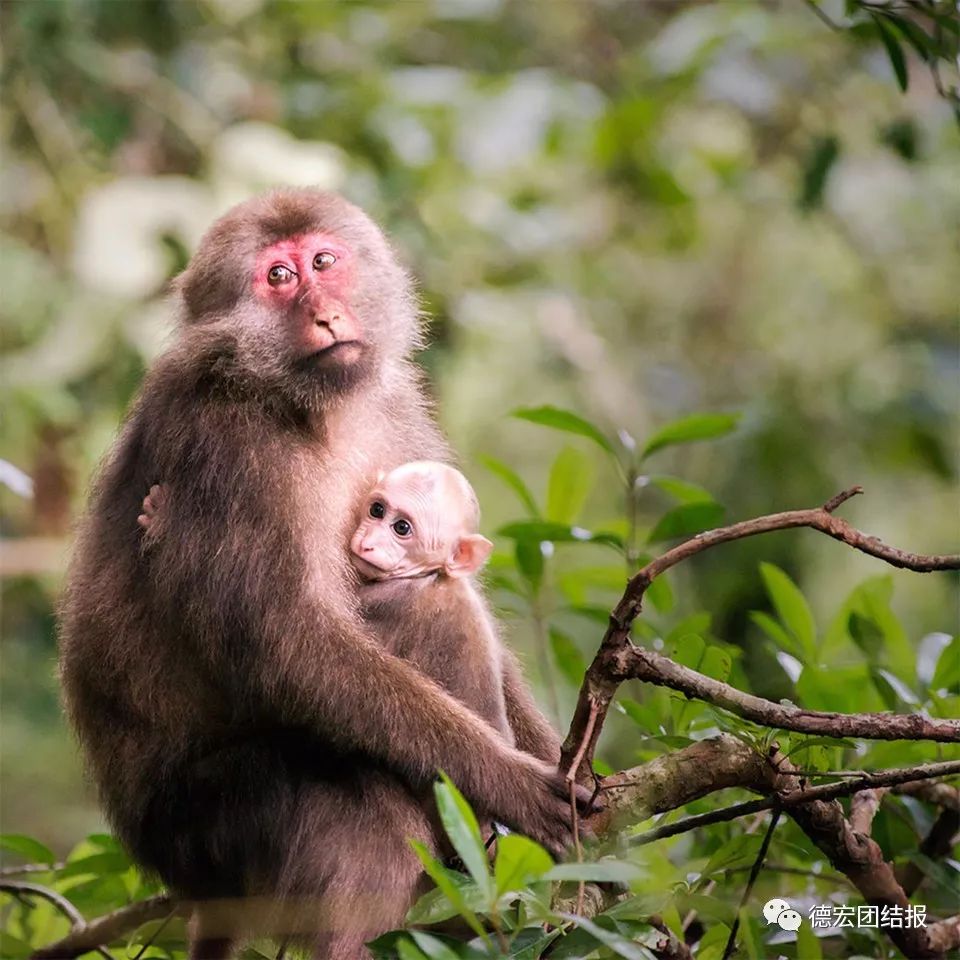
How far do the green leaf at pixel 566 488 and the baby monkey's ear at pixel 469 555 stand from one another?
410 mm

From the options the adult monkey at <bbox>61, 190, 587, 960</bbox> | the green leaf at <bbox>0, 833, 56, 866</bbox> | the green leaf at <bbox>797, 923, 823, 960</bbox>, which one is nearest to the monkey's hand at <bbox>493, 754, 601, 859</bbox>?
the adult monkey at <bbox>61, 190, 587, 960</bbox>

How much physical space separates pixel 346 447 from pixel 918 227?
4.94 m

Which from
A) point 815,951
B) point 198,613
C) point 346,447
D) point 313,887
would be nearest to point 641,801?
point 815,951

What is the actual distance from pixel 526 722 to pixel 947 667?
1085 millimetres

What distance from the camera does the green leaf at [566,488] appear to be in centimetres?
348

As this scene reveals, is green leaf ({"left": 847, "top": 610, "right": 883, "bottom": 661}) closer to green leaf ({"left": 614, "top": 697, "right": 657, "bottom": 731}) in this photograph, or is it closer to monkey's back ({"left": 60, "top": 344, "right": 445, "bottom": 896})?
green leaf ({"left": 614, "top": 697, "right": 657, "bottom": 731})

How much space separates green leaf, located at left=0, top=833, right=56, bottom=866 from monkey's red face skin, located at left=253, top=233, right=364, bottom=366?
1.24 metres

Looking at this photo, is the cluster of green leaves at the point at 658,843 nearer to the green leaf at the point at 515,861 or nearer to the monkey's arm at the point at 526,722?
the green leaf at the point at 515,861

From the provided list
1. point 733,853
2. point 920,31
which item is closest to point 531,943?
point 733,853

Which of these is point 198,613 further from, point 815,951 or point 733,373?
point 733,373

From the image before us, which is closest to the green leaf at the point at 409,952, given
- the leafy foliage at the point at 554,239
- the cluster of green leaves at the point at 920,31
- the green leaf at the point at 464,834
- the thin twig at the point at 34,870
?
the green leaf at the point at 464,834

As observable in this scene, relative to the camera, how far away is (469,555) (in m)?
3.11

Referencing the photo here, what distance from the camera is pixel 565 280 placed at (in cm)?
700

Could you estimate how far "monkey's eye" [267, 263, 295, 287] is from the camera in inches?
128
